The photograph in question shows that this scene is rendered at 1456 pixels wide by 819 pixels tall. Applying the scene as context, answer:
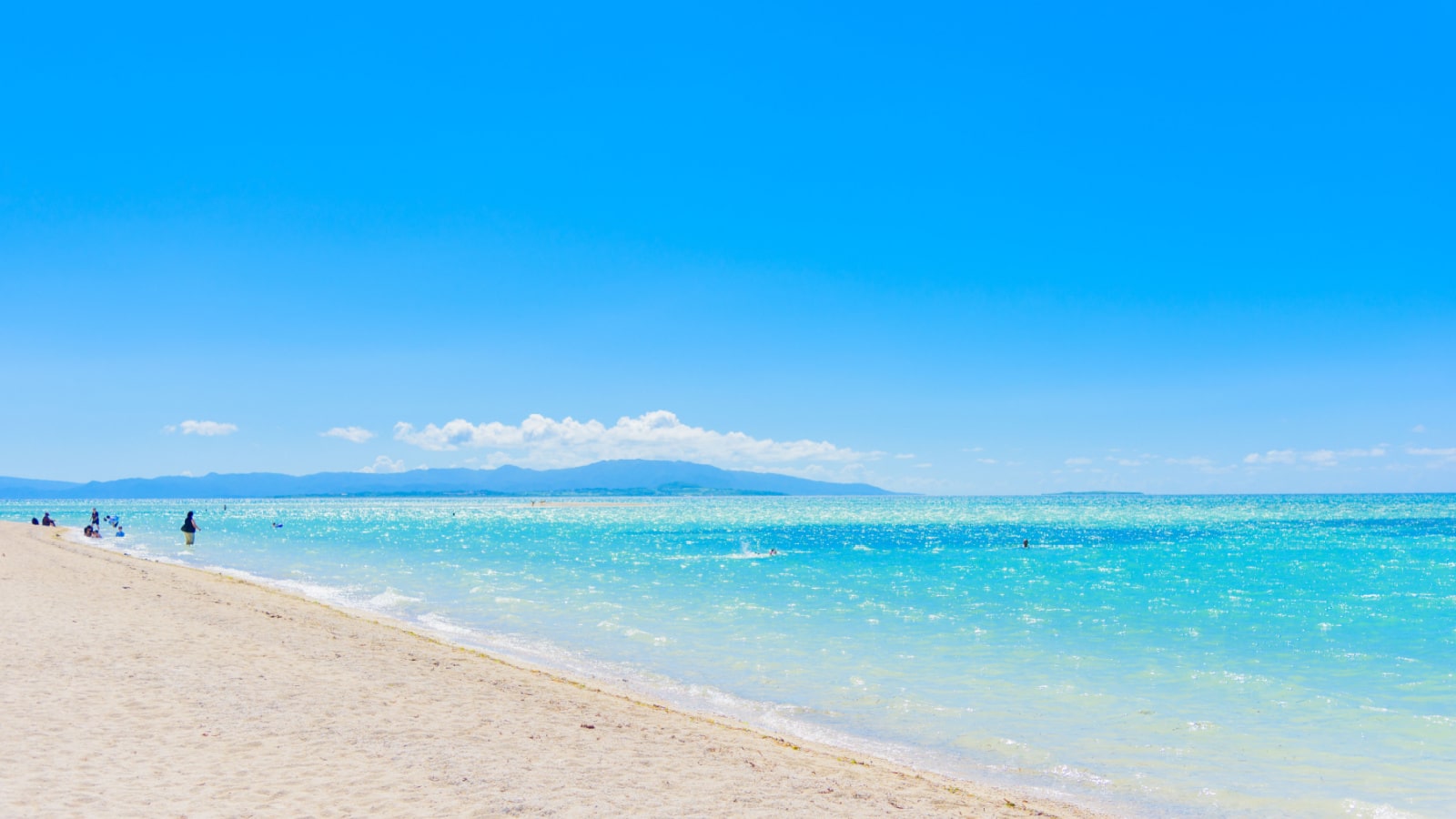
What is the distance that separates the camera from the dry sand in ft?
28.9

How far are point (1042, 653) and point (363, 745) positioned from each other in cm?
1527

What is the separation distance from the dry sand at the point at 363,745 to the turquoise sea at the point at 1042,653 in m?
2.32

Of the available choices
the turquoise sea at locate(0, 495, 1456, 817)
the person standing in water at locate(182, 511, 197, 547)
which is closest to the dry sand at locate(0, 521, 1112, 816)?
the turquoise sea at locate(0, 495, 1456, 817)

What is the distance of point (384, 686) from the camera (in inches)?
559

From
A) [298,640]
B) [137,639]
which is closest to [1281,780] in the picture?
[298,640]

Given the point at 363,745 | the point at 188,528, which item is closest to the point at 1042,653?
the point at 363,745

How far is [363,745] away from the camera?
35.0ft

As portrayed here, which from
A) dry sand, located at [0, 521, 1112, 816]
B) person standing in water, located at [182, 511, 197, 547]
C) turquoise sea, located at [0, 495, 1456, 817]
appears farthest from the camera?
person standing in water, located at [182, 511, 197, 547]

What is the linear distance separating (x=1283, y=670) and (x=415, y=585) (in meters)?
29.6

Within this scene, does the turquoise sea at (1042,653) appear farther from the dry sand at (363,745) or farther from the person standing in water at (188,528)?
the person standing in water at (188,528)

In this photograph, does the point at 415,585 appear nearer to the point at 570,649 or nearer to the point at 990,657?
the point at 570,649

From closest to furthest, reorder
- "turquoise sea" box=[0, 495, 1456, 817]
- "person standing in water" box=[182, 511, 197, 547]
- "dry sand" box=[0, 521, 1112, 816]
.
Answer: "dry sand" box=[0, 521, 1112, 816] → "turquoise sea" box=[0, 495, 1456, 817] → "person standing in water" box=[182, 511, 197, 547]

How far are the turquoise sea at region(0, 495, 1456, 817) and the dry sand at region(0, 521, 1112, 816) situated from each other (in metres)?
2.32

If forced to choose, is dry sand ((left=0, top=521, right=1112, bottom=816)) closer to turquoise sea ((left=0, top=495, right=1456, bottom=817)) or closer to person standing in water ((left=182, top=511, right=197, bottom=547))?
turquoise sea ((left=0, top=495, right=1456, bottom=817))
